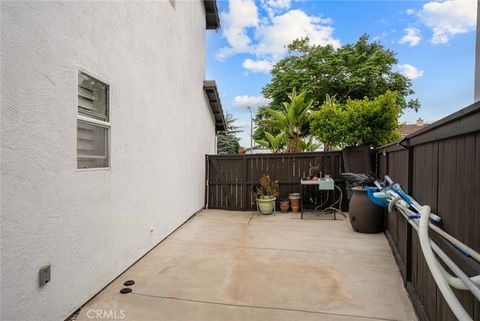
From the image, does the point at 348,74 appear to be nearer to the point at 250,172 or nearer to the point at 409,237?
the point at 250,172

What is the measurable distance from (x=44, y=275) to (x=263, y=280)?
2.16m

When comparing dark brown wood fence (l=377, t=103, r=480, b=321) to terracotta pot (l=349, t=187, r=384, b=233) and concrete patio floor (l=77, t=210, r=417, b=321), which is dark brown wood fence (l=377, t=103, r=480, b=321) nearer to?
concrete patio floor (l=77, t=210, r=417, b=321)

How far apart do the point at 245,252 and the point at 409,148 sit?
8.64 feet

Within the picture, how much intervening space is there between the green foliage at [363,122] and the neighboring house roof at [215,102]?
3271mm

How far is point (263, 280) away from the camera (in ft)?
10.5

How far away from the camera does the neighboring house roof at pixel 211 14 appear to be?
8.52 m

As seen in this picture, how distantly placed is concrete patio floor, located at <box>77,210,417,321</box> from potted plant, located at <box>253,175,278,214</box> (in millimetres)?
1931

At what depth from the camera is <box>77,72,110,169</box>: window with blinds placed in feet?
9.04

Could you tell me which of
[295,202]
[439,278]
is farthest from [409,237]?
[295,202]

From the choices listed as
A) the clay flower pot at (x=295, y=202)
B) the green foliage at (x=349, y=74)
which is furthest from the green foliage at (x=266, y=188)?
the green foliage at (x=349, y=74)

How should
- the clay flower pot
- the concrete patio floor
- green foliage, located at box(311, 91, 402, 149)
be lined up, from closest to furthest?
the concrete patio floor
green foliage, located at box(311, 91, 402, 149)
the clay flower pot

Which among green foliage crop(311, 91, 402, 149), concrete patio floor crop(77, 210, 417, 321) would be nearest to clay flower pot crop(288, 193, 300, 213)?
green foliage crop(311, 91, 402, 149)

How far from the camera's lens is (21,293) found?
6.48 ft

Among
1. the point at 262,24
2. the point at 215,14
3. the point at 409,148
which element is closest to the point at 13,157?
the point at 409,148
